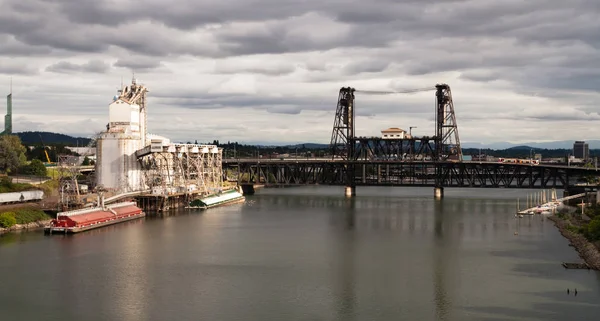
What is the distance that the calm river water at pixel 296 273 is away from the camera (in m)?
28.5

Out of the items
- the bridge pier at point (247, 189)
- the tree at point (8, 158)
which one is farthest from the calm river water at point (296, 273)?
the bridge pier at point (247, 189)

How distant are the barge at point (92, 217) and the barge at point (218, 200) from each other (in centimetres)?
926

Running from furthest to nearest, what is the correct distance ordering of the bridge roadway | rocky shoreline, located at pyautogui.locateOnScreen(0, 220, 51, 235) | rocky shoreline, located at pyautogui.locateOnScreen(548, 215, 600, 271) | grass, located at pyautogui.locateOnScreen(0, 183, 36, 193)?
the bridge roadway < grass, located at pyautogui.locateOnScreen(0, 183, 36, 193) < rocky shoreline, located at pyautogui.locateOnScreen(0, 220, 51, 235) < rocky shoreline, located at pyautogui.locateOnScreen(548, 215, 600, 271)

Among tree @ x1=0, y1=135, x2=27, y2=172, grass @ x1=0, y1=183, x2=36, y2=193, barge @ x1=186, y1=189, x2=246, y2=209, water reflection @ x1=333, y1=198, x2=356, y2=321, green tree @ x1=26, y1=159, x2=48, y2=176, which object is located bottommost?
water reflection @ x1=333, y1=198, x2=356, y2=321

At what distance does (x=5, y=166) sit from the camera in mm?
77562

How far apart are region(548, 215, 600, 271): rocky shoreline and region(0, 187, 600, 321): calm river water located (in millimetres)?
652

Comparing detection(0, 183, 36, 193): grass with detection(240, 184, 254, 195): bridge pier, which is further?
detection(240, 184, 254, 195): bridge pier

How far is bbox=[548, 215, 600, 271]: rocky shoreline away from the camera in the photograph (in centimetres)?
3693

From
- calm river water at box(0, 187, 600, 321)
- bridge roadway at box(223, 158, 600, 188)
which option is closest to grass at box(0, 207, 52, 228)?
calm river water at box(0, 187, 600, 321)

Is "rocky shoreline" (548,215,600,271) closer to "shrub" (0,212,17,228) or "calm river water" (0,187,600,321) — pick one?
"calm river water" (0,187,600,321)

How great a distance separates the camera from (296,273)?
35312 millimetres

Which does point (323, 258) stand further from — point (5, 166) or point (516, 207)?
point (5, 166)

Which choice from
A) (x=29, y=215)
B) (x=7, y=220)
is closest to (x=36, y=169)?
(x=29, y=215)

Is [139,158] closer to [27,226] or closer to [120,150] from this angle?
[120,150]
